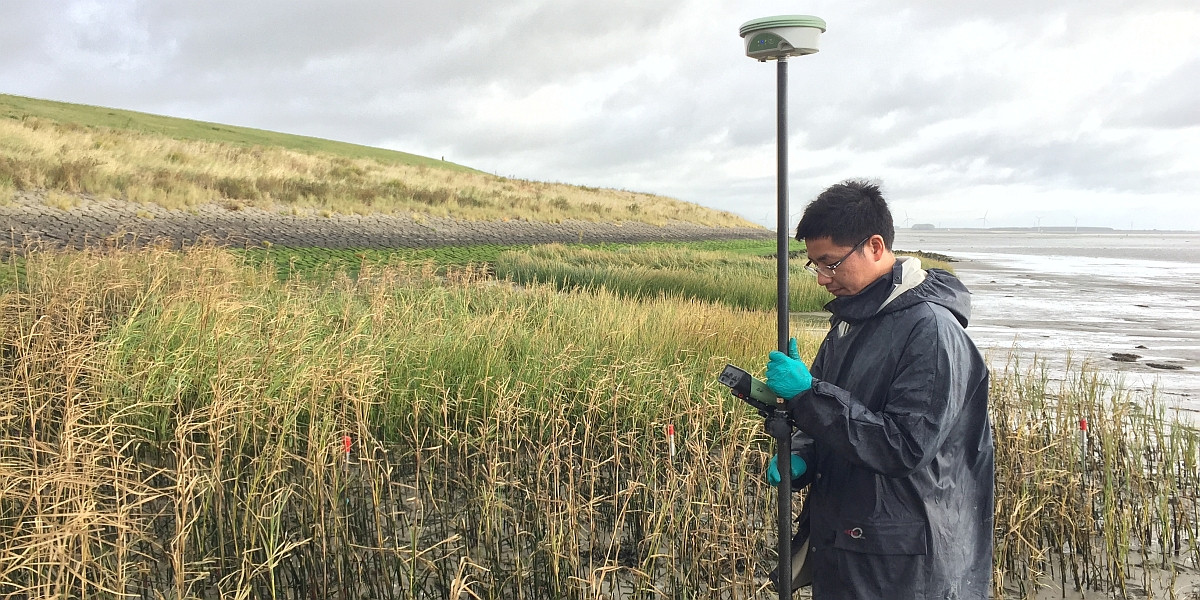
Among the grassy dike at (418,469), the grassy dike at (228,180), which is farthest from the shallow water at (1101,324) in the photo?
the grassy dike at (228,180)

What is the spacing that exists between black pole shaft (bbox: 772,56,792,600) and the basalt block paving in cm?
913

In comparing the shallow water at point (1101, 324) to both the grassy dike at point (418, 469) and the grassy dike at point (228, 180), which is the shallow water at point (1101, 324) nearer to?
the grassy dike at point (418, 469)

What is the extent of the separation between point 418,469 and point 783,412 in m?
2.09

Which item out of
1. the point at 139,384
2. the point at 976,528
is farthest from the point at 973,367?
the point at 139,384

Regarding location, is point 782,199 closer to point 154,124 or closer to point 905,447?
point 905,447

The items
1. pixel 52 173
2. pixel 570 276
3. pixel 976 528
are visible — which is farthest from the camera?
pixel 52 173

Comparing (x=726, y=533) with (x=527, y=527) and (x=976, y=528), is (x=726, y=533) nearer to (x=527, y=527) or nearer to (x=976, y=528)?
(x=527, y=527)

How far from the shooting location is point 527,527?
13.7 feet

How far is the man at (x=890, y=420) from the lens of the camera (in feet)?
6.89

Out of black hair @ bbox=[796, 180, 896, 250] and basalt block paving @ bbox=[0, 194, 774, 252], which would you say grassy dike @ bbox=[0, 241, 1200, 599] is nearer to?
black hair @ bbox=[796, 180, 896, 250]

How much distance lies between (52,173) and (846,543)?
19.9m

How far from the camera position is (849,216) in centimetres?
227

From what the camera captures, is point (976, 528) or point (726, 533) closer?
point (976, 528)

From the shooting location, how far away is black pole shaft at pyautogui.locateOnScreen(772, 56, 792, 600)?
2.41 meters
